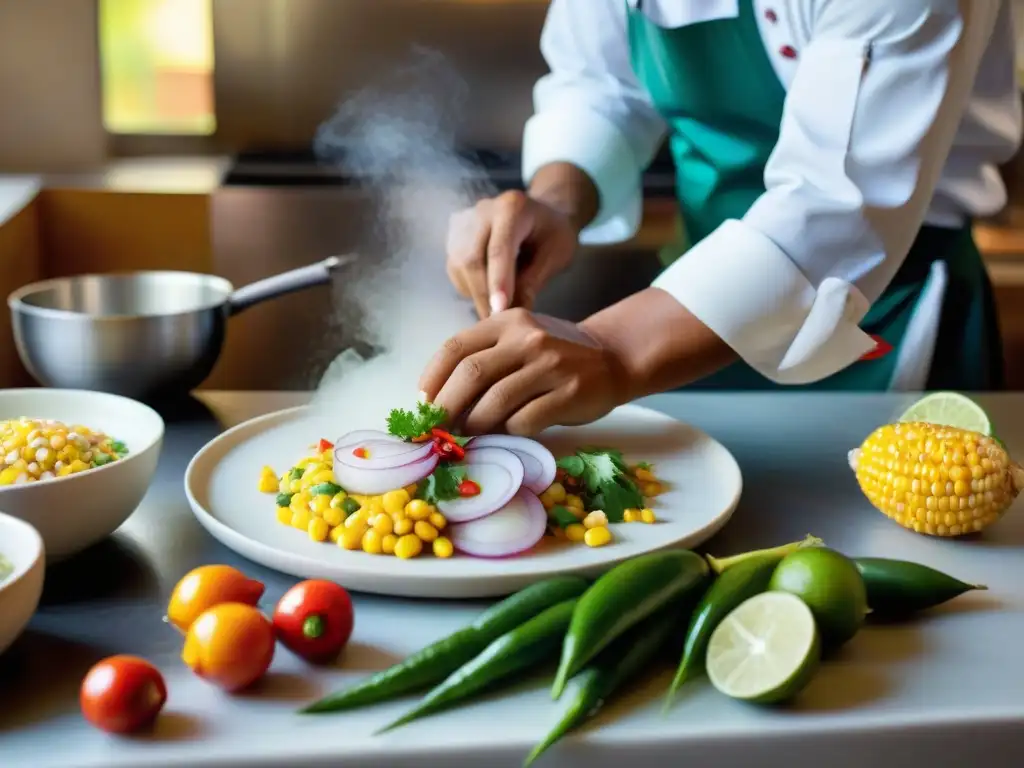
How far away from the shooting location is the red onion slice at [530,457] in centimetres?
119

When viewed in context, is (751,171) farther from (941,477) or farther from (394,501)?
(394,501)

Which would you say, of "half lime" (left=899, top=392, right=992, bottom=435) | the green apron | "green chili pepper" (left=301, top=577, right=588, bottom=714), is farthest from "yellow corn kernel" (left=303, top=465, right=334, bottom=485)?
the green apron

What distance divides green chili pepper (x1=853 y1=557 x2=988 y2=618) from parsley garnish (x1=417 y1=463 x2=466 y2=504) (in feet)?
1.28

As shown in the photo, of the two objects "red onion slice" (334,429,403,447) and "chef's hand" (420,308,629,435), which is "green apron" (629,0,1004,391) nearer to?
"chef's hand" (420,308,629,435)

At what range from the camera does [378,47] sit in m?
3.12

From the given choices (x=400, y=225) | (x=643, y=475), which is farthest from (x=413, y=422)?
(x=400, y=225)

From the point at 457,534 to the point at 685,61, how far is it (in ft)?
3.42

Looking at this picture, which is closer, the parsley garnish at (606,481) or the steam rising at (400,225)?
the parsley garnish at (606,481)

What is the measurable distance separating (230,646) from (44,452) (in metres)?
0.36

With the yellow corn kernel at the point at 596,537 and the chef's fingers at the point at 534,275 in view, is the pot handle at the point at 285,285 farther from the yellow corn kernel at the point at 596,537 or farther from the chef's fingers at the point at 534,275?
the yellow corn kernel at the point at 596,537

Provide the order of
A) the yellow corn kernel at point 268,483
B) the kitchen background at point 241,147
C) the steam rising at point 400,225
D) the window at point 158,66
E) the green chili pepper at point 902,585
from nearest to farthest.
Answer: the green chili pepper at point 902,585 → the yellow corn kernel at point 268,483 → the steam rising at point 400,225 → the kitchen background at point 241,147 → the window at point 158,66

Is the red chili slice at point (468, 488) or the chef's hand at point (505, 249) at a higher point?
the chef's hand at point (505, 249)

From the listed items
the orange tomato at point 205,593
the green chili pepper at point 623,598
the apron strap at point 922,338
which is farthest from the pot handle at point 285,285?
the apron strap at point 922,338

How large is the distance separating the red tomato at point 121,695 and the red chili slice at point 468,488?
0.38 metres
